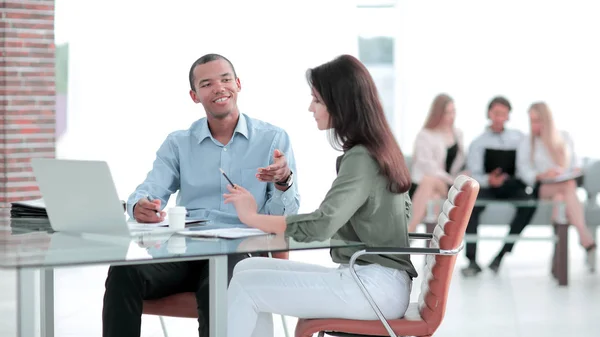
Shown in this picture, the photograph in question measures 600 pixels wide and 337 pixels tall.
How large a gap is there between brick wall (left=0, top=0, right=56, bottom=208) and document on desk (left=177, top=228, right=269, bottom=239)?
4457 mm

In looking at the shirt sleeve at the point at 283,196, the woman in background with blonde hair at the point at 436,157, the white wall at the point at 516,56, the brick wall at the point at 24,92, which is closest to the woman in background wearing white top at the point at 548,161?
the woman in background with blonde hair at the point at 436,157

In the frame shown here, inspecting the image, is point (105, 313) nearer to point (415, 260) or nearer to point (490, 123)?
point (415, 260)

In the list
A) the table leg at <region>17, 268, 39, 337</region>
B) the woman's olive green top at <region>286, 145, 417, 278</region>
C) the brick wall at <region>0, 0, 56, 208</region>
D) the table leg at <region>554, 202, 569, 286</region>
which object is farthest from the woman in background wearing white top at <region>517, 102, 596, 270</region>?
the table leg at <region>17, 268, 39, 337</region>

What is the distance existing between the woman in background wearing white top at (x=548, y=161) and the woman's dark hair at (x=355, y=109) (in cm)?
466

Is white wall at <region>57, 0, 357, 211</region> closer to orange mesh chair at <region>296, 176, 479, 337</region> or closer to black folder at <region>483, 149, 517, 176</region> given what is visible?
black folder at <region>483, 149, 517, 176</region>

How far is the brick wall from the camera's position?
6.80 meters

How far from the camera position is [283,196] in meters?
3.33

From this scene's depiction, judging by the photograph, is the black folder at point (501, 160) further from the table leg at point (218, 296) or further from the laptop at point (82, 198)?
the table leg at point (218, 296)

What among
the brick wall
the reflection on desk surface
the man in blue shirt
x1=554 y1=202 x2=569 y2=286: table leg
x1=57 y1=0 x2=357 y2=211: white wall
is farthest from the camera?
x1=57 y1=0 x2=357 y2=211: white wall

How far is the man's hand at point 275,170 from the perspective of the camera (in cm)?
304

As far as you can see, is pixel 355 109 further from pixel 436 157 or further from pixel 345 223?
pixel 436 157

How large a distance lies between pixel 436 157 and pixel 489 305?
1.92 meters

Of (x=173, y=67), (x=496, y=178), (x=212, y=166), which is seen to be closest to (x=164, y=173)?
(x=212, y=166)

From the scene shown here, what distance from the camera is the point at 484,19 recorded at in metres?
8.42
